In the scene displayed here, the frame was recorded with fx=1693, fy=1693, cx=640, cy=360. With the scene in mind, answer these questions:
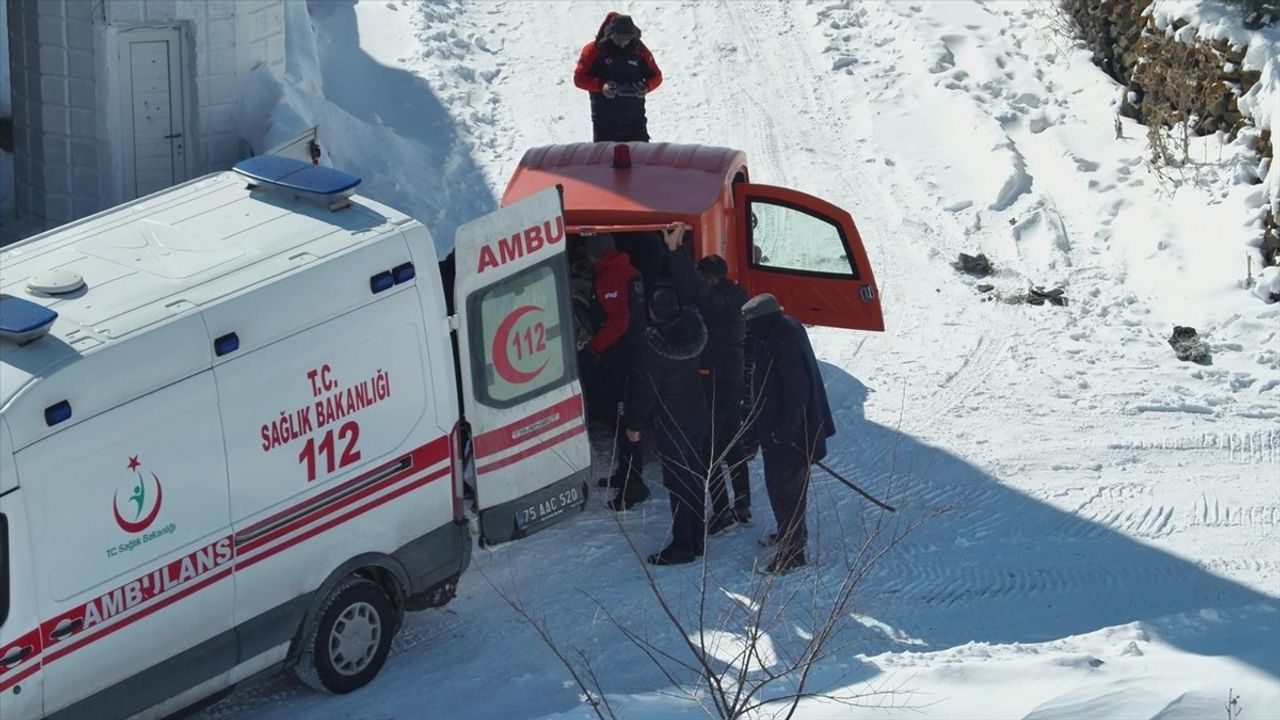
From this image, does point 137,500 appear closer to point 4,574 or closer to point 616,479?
point 4,574

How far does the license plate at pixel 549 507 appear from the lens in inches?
360

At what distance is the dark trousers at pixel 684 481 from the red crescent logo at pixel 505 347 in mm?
1208

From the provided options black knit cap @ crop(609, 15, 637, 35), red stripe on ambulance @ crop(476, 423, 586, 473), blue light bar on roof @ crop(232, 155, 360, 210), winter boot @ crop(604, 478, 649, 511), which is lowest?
winter boot @ crop(604, 478, 649, 511)

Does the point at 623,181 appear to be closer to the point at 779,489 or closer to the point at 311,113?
the point at 779,489

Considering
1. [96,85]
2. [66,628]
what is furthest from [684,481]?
[96,85]

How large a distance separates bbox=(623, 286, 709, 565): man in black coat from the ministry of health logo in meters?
3.06

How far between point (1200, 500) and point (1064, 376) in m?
1.62

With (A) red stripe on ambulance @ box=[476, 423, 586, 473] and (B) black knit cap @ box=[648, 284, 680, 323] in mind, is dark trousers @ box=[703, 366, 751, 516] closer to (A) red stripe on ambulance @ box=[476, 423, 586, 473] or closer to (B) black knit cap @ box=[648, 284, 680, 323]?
(B) black knit cap @ box=[648, 284, 680, 323]

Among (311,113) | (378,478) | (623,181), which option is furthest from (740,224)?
(311,113)

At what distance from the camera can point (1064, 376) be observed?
39.7 feet

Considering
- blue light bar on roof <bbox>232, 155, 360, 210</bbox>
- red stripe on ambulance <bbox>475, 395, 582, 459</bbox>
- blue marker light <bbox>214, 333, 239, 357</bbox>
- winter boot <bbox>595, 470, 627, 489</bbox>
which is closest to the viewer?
blue marker light <bbox>214, 333, 239, 357</bbox>

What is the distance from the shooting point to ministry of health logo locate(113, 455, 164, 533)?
23.9 feet

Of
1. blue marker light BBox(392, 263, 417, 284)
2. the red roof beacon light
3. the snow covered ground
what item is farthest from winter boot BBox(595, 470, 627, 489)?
blue marker light BBox(392, 263, 417, 284)

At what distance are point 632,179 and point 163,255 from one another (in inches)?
143
